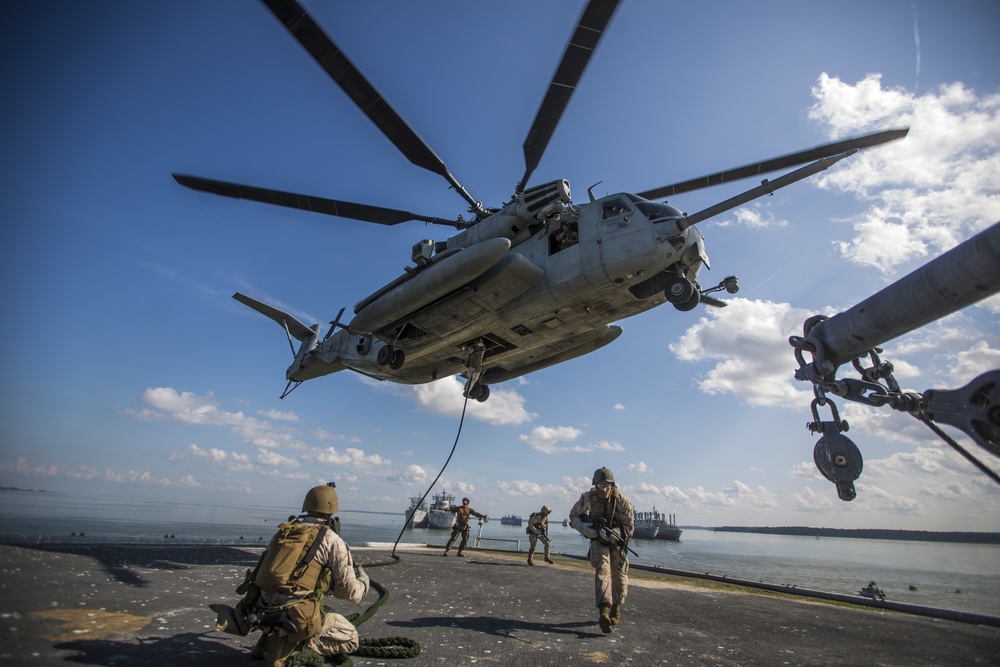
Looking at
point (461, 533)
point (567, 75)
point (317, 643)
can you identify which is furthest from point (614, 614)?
point (461, 533)

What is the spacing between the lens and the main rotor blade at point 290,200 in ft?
42.4

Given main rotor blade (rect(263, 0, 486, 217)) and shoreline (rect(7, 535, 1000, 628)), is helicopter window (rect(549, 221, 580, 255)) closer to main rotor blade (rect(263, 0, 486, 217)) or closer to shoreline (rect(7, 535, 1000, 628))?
main rotor blade (rect(263, 0, 486, 217))

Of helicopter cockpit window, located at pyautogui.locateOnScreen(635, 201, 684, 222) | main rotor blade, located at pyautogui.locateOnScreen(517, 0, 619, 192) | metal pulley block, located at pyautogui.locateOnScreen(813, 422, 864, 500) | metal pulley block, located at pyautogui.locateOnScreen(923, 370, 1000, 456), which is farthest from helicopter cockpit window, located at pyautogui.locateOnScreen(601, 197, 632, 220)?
metal pulley block, located at pyautogui.locateOnScreen(923, 370, 1000, 456)

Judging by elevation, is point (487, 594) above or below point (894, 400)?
below

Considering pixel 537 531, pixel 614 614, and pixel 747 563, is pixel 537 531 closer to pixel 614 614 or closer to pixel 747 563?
pixel 614 614

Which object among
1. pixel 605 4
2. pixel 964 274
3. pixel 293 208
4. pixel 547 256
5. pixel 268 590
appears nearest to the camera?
pixel 268 590

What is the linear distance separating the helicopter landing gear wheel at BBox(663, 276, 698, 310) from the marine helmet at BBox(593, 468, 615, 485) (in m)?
5.40

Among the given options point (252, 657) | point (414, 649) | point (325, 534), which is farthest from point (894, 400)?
point (252, 657)

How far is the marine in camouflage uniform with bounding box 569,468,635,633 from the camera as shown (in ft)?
18.6

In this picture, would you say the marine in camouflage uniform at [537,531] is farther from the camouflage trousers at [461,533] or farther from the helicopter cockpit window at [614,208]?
the helicopter cockpit window at [614,208]

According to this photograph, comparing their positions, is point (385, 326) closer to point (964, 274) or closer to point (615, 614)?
point (615, 614)

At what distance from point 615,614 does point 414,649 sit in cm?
274

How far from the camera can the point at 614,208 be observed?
11.4 m

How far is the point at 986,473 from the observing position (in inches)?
190
